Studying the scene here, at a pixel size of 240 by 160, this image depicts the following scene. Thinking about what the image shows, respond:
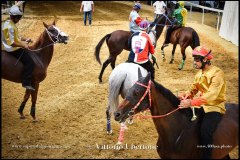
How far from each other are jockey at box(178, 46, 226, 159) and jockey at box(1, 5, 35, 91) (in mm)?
3767

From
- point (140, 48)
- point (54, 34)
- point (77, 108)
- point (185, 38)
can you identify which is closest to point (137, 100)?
point (140, 48)

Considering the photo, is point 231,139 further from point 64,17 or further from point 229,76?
point 64,17

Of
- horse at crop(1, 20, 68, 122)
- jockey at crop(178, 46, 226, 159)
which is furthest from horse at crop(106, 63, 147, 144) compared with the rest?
horse at crop(1, 20, 68, 122)

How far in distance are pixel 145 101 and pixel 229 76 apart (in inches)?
295

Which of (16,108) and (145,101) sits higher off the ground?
(145,101)

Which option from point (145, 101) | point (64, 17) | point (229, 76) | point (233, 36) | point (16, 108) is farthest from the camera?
point (64, 17)

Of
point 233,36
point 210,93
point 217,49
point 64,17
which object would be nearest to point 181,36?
point 217,49

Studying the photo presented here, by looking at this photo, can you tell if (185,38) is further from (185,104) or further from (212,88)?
(185,104)

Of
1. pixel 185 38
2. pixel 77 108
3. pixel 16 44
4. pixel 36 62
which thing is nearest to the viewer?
pixel 16 44

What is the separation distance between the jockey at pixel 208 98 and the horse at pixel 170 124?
0.11 metres

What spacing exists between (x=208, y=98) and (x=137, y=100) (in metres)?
1.05

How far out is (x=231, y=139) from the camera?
4.33 metres

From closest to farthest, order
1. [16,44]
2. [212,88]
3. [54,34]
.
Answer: [212,88] < [16,44] < [54,34]

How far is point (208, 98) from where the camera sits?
4270mm
